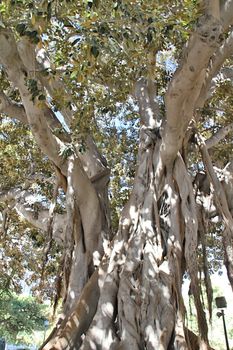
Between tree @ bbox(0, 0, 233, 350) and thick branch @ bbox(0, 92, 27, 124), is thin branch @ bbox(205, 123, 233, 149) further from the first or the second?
thick branch @ bbox(0, 92, 27, 124)

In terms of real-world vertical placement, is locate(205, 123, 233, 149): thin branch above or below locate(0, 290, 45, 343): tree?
above

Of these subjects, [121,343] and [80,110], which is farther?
[80,110]

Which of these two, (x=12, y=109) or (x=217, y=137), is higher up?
(x=217, y=137)

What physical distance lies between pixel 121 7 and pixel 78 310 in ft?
7.45

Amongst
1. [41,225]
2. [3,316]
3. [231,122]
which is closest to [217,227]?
[231,122]

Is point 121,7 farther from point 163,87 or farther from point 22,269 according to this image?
point 22,269

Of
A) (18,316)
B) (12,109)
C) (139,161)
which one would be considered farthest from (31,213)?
(18,316)

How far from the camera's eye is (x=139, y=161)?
4.35 m

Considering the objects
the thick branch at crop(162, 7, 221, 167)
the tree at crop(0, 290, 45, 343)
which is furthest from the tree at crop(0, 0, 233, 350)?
the tree at crop(0, 290, 45, 343)

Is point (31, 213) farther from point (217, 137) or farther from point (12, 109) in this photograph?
point (217, 137)

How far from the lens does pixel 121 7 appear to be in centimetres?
241

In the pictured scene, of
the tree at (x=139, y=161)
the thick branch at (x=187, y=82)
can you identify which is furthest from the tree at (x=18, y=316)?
the thick branch at (x=187, y=82)

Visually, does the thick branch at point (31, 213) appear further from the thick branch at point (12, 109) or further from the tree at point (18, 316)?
the tree at point (18, 316)

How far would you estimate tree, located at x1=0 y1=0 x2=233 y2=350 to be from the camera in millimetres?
2703
